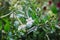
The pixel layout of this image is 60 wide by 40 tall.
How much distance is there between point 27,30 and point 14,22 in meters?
0.10

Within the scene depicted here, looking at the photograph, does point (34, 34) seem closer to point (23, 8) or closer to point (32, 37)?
point (32, 37)

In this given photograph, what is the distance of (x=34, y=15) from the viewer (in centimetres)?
114

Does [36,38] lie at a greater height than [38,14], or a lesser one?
lesser

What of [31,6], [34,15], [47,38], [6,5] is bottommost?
[47,38]

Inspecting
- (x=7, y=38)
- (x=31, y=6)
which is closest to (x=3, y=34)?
(x=7, y=38)

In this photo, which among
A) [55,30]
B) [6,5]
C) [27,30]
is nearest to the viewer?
[27,30]

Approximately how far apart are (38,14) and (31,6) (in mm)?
120

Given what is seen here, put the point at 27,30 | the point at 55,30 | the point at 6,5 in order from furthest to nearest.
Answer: the point at 6,5
the point at 55,30
the point at 27,30

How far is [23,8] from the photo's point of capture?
1235 millimetres

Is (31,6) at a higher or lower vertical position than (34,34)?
higher

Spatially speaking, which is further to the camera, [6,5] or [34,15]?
[6,5]

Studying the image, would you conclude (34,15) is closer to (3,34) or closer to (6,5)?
(3,34)

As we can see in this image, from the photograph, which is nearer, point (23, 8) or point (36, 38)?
point (36, 38)

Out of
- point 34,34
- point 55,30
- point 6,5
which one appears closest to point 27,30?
point 34,34
